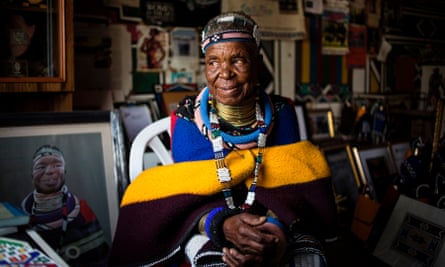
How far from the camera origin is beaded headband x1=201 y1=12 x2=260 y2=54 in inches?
51.7

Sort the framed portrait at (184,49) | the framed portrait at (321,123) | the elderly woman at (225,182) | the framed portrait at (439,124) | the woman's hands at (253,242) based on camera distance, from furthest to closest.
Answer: the framed portrait at (321,123) → the framed portrait at (184,49) → the framed portrait at (439,124) → the elderly woman at (225,182) → the woman's hands at (253,242)

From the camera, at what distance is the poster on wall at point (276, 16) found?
2656 millimetres

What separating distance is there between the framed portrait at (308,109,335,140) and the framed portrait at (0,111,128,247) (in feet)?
5.22

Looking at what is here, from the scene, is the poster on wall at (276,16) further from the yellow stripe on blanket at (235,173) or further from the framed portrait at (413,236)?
the yellow stripe on blanket at (235,173)

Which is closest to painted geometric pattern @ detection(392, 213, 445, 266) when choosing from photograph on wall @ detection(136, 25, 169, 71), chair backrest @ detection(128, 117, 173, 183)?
chair backrest @ detection(128, 117, 173, 183)

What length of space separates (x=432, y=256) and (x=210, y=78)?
1321 mm

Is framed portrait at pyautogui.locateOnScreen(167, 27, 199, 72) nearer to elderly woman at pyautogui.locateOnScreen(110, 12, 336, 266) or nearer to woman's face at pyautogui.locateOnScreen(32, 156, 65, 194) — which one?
woman's face at pyautogui.locateOnScreen(32, 156, 65, 194)

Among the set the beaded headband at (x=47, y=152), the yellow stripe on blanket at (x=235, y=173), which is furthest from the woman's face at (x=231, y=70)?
the beaded headband at (x=47, y=152)

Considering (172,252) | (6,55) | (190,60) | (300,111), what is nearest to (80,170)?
(6,55)

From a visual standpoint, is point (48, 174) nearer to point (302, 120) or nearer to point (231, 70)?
point (231, 70)

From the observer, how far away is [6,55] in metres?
1.71

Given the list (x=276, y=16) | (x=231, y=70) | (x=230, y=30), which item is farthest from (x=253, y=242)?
(x=276, y=16)

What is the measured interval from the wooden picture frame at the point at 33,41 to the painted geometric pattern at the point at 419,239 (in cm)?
165

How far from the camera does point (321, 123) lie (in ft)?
10.1
